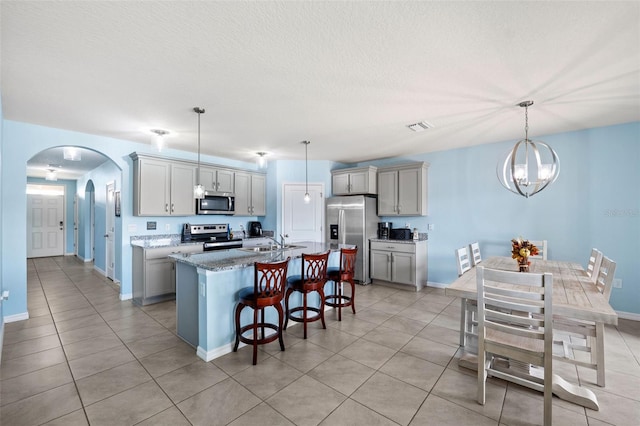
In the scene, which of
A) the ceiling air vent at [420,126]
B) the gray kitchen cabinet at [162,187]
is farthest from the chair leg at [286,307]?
the gray kitchen cabinet at [162,187]

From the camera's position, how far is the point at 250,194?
598 cm

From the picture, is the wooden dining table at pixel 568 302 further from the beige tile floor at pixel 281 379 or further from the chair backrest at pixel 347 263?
the chair backrest at pixel 347 263

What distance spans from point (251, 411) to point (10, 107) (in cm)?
402

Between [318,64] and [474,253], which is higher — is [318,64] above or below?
above

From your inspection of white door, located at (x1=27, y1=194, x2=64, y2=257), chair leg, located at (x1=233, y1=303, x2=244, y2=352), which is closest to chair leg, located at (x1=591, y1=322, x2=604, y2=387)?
chair leg, located at (x1=233, y1=303, x2=244, y2=352)

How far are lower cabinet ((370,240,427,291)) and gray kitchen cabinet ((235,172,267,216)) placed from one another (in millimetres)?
2568

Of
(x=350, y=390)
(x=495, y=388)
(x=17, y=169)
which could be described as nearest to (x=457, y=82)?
(x=495, y=388)

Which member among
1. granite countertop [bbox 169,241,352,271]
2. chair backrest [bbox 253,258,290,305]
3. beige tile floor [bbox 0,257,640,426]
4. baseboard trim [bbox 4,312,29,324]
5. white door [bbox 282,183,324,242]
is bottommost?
beige tile floor [bbox 0,257,640,426]

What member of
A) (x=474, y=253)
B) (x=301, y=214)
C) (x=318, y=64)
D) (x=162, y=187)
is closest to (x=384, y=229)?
(x=301, y=214)

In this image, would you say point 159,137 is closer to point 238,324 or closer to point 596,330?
point 238,324

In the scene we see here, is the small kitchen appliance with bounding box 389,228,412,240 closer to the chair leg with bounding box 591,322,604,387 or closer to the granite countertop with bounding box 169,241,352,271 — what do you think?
the granite countertop with bounding box 169,241,352,271

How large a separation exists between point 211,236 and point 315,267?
9.79 feet

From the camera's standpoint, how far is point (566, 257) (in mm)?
4062

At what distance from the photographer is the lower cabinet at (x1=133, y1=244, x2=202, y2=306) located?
4156 mm
